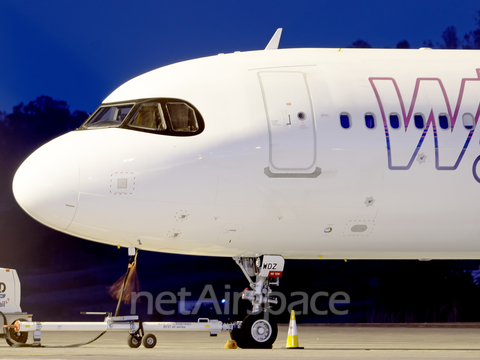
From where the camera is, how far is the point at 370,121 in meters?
11.0

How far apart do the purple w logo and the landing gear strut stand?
9.64 feet

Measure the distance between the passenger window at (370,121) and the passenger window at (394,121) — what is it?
0.32m

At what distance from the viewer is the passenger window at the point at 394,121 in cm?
1101

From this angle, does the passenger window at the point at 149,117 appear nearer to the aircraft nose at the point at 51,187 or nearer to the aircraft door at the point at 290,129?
the aircraft nose at the point at 51,187

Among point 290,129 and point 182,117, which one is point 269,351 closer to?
point 290,129

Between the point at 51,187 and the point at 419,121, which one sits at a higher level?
the point at 419,121

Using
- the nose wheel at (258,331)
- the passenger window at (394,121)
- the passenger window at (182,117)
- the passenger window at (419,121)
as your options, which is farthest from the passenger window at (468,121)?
the nose wheel at (258,331)

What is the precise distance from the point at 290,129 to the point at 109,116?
10.7 feet

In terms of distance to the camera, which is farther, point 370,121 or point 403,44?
point 403,44

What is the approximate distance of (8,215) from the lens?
32.9 m

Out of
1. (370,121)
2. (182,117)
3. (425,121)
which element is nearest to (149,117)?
(182,117)

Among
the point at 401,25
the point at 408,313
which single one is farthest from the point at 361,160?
the point at 401,25

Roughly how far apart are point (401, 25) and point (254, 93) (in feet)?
96.7

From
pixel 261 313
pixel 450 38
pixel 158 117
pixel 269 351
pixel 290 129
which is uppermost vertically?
pixel 450 38
